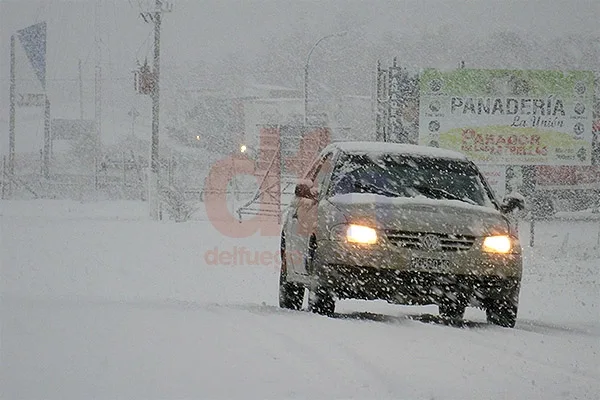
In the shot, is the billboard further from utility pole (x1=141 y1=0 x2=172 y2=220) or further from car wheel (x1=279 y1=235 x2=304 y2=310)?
car wheel (x1=279 y1=235 x2=304 y2=310)

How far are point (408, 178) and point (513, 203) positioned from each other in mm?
976

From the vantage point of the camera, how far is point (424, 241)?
8.80 m

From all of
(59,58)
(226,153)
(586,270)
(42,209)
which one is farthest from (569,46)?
(226,153)

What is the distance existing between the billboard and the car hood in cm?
1525

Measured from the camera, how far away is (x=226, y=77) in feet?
172

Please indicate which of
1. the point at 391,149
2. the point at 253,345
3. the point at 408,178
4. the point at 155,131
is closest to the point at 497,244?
the point at 408,178

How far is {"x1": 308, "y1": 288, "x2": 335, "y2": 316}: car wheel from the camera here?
29.8 ft

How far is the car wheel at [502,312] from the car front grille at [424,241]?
613 millimetres

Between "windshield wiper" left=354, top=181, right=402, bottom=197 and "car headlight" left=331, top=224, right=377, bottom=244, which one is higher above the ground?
"windshield wiper" left=354, top=181, right=402, bottom=197

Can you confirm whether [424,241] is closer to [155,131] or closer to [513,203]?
[513,203]

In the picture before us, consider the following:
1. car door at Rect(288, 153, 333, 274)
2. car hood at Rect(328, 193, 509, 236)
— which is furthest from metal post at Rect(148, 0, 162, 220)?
car hood at Rect(328, 193, 509, 236)

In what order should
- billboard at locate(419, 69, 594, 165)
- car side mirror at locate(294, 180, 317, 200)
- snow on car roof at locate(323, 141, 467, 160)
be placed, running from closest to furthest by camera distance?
car side mirror at locate(294, 180, 317, 200)
snow on car roof at locate(323, 141, 467, 160)
billboard at locate(419, 69, 594, 165)

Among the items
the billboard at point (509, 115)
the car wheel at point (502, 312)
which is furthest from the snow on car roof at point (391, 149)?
the billboard at point (509, 115)

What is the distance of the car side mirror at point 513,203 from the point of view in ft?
32.3
